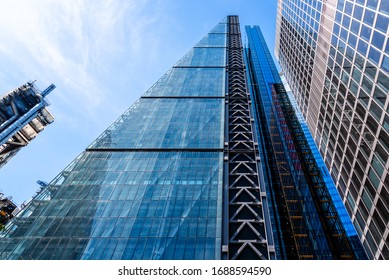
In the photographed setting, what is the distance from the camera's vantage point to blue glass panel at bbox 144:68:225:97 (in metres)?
58.1

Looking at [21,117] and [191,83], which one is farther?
[21,117]

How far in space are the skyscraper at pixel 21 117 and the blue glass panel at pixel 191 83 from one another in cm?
3535

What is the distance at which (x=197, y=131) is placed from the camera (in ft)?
147

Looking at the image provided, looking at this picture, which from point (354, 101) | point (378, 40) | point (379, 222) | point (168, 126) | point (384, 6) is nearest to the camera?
point (384, 6)

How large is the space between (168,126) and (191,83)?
1969 cm

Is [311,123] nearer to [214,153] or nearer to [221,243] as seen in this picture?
[214,153]

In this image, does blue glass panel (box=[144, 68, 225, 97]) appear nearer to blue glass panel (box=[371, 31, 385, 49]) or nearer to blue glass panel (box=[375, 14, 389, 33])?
blue glass panel (box=[371, 31, 385, 49])

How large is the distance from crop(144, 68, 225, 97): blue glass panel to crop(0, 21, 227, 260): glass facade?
782 centimetres

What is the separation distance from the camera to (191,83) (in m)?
62.1

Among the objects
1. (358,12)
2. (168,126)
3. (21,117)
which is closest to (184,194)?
(168,126)

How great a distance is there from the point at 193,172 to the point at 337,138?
64.8ft

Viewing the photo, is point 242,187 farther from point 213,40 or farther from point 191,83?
point 213,40

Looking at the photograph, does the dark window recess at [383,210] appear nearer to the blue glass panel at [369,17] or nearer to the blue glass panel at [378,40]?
the blue glass panel at [378,40]

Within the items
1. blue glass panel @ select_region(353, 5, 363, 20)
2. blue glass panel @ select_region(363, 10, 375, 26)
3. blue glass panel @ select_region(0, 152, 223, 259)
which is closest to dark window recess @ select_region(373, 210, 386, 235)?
blue glass panel @ select_region(0, 152, 223, 259)
